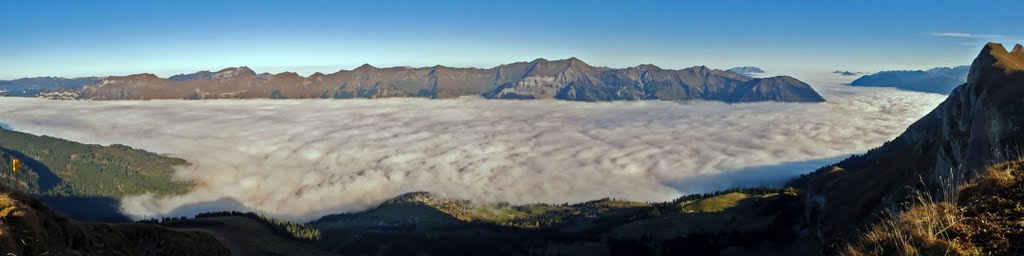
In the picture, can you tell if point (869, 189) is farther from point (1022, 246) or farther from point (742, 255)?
point (1022, 246)

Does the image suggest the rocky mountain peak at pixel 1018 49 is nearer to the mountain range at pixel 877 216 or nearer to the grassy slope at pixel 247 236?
the mountain range at pixel 877 216

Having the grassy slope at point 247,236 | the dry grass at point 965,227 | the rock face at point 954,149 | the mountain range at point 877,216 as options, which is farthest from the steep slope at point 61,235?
the rock face at point 954,149

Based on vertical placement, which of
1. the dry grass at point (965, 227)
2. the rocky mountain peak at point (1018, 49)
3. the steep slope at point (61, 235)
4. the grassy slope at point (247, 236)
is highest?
the rocky mountain peak at point (1018, 49)

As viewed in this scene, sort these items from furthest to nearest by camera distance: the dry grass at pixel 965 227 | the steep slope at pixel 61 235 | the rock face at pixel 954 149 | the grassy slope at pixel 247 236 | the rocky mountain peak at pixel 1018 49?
1. the grassy slope at pixel 247 236
2. the rocky mountain peak at pixel 1018 49
3. the rock face at pixel 954 149
4. the steep slope at pixel 61 235
5. the dry grass at pixel 965 227

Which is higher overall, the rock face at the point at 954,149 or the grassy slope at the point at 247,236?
the rock face at the point at 954,149

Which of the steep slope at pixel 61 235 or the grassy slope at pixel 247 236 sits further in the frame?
the grassy slope at pixel 247 236

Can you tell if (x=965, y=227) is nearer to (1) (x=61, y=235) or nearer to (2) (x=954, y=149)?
(1) (x=61, y=235)
